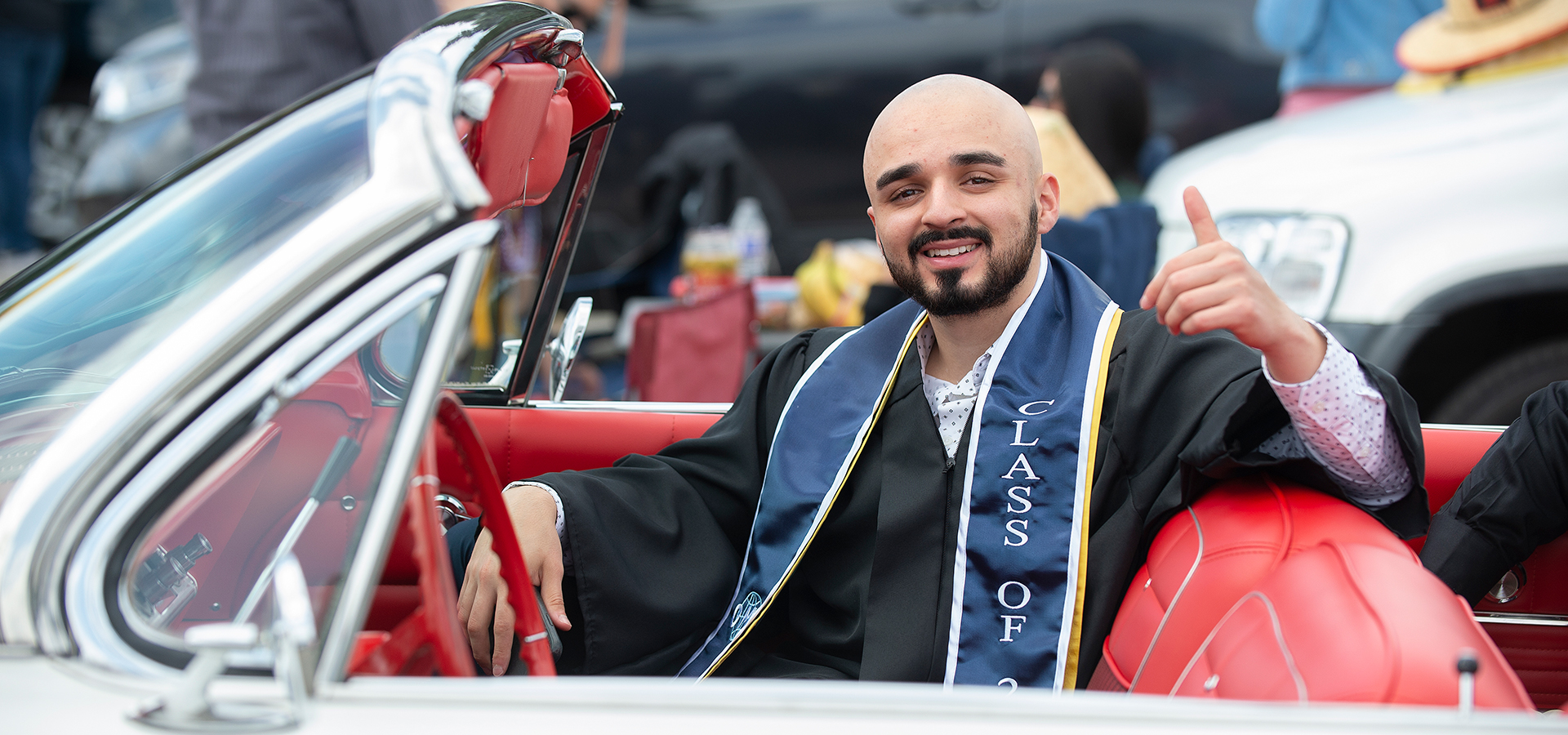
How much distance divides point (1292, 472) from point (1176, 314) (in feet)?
1.15

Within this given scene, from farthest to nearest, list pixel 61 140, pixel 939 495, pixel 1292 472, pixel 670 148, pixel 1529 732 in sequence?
pixel 61 140 < pixel 670 148 < pixel 939 495 < pixel 1292 472 < pixel 1529 732

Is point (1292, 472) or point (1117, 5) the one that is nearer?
point (1292, 472)

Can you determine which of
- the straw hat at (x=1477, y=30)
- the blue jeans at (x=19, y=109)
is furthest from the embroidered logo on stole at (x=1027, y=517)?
the blue jeans at (x=19, y=109)

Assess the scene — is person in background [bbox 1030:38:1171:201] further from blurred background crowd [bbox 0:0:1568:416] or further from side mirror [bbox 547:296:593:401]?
side mirror [bbox 547:296:593:401]

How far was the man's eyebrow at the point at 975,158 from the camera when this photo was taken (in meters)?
1.79

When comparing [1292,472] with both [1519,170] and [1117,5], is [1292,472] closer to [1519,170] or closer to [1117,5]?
[1519,170]

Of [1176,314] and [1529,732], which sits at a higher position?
[1176,314]

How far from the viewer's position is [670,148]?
497 cm

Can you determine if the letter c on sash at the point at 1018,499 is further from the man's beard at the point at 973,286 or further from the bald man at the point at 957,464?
the man's beard at the point at 973,286

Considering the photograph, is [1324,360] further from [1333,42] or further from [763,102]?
A: [763,102]

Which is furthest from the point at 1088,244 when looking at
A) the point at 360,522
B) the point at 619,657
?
the point at 360,522

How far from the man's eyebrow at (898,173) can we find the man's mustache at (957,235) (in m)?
0.10

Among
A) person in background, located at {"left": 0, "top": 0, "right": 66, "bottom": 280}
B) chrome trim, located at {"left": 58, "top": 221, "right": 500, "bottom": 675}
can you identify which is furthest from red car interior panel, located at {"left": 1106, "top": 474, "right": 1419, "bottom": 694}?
person in background, located at {"left": 0, "top": 0, "right": 66, "bottom": 280}

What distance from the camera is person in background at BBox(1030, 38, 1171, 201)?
376 cm
